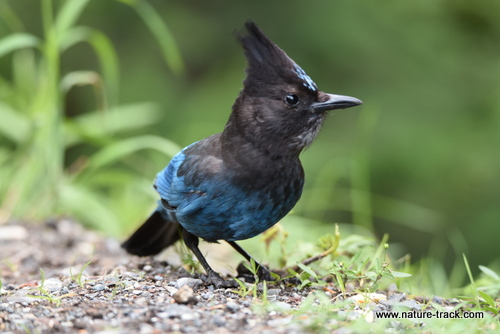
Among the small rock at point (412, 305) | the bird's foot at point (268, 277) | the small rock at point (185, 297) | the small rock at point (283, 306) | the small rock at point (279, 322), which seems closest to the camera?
the small rock at point (279, 322)

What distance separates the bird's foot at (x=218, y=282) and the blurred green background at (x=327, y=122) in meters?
1.80

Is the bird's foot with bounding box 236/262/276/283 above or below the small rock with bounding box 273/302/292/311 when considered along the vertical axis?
below

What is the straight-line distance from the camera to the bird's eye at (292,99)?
A: 10.8 feet

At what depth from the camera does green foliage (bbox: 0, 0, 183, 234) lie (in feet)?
15.9

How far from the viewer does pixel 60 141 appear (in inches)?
193

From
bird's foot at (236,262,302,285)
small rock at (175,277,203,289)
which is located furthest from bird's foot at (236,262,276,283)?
small rock at (175,277,203,289)

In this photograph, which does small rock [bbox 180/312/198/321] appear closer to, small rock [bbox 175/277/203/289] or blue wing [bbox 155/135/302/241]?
small rock [bbox 175/277/203/289]

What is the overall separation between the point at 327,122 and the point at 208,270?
85.0 inches

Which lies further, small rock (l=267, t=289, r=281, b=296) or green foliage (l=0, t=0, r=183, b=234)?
green foliage (l=0, t=0, r=183, b=234)

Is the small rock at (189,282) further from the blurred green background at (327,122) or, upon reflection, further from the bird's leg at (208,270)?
the blurred green background at (327,122)

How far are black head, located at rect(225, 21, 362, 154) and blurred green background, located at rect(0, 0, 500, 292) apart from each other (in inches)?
66.9

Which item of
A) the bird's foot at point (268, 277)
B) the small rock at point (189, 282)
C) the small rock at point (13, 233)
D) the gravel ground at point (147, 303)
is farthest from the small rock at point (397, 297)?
the small rock at point (13, 233)

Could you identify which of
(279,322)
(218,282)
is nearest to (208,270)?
(218,282)

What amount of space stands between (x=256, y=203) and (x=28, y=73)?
3.68m
